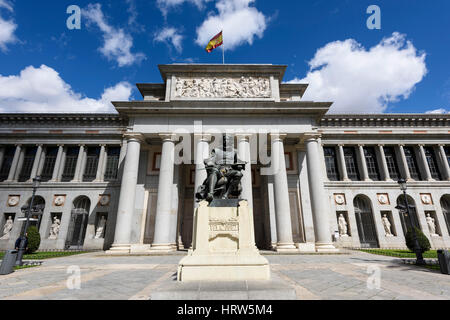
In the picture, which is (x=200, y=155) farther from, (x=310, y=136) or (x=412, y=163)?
(x=412, y=163)

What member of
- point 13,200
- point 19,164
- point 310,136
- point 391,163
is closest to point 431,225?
point 391,163

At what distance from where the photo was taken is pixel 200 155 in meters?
19.2

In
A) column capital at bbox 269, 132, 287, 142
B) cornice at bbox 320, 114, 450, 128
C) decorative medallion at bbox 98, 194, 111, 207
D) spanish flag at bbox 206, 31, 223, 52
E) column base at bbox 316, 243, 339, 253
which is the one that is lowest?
column base at bbox 316, 243, 339, 253

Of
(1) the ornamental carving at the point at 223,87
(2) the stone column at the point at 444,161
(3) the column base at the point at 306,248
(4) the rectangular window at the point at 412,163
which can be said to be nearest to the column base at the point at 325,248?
(3) the column base at the point at 306,248

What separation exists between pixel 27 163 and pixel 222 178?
102 feet

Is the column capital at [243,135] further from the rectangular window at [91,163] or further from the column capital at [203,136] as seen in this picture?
the rectangular window at [91,163]

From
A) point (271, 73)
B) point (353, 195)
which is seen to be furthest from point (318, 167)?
point (271, 73)

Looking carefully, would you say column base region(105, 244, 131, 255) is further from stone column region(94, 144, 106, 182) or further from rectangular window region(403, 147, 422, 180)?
rectangular window region(403, 147, 422, 180)

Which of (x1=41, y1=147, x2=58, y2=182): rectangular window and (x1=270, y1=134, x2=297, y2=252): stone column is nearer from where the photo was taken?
(x1=270, y1=134, x2=297, y2=252): stone column

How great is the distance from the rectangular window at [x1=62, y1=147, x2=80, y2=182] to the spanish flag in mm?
19957

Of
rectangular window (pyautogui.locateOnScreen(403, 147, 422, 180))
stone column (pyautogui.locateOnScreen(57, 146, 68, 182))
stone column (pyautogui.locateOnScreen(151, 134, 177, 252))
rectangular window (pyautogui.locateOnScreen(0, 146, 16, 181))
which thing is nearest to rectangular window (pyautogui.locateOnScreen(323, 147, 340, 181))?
rectangular window (pyautogui.locateOnScreen(403, 147, 422, 180))

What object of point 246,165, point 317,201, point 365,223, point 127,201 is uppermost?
point 246,165

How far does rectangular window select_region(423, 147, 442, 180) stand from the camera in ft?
89.6

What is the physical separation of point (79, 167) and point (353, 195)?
32.2 m
